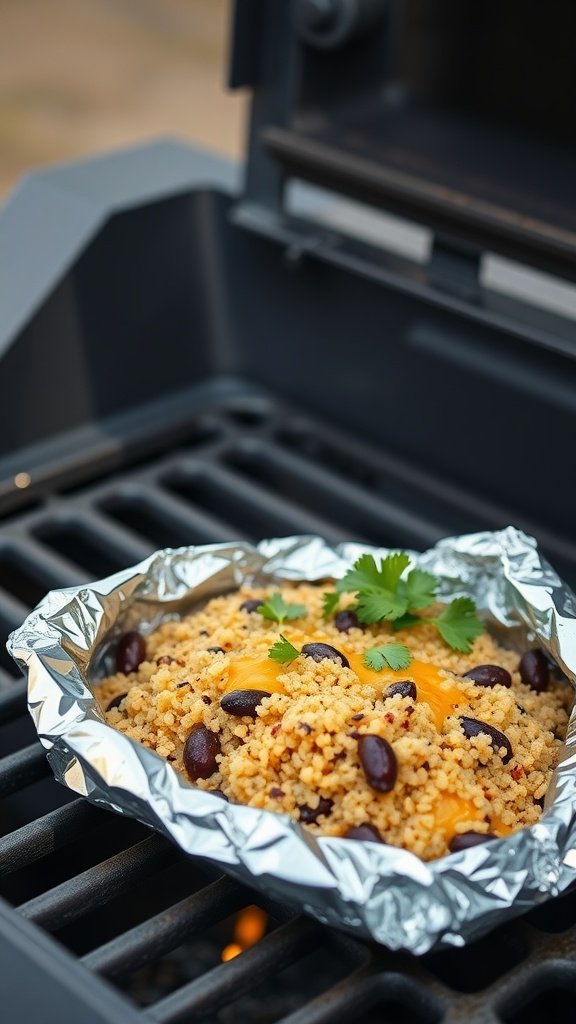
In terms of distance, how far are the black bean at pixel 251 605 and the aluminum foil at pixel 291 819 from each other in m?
0.07

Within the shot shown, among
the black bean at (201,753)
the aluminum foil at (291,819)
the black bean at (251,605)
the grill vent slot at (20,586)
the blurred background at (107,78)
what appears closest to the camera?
the aluminum foil at (291,819)

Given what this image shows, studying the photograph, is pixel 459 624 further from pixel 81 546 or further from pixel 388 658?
pixel 81 546

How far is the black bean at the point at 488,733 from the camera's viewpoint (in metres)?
1.15

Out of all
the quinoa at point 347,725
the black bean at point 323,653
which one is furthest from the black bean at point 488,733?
the black bean at point 323,653

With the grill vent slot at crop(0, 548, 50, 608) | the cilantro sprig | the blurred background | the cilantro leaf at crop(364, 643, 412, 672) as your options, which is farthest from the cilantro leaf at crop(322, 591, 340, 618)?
the blurred background

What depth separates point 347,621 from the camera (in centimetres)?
135

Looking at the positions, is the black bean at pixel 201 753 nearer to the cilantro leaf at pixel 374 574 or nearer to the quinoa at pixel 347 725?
the quinoa at pixel 347 725

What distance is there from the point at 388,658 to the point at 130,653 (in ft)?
0.92

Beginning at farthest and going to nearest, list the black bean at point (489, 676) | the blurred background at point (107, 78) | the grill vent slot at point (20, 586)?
the blurred background at point (107, 78), the grill vent slot at point (20, 586), the black bean at point (489, 676)

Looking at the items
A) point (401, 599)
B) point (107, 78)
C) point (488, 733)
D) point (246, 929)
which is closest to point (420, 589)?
point (401, 599)

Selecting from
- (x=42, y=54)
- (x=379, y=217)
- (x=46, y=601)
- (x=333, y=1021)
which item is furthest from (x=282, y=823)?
(x=42, y=54)

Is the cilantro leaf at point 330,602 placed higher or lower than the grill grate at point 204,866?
higher

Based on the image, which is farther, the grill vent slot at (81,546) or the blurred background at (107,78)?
the blurred background at (107,78)

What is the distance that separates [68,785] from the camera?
1.17 metres
